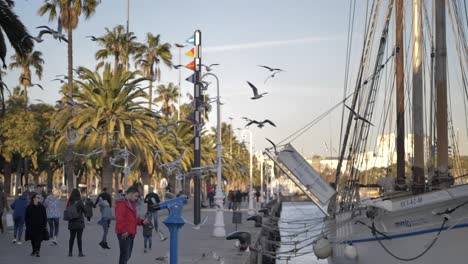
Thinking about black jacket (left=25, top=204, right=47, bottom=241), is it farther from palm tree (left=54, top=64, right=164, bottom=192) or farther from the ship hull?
palm tree (left=54, top=64, right=164, bottom=192)

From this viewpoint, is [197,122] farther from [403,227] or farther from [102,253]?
[403,227]

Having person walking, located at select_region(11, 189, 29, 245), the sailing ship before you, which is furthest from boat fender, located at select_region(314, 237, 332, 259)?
person walking, located at select_region(11, 189, 29, 245)

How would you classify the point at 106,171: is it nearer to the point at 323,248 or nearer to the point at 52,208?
the point at 52,208

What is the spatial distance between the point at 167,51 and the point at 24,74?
15679mm

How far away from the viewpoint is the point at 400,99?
16.9m

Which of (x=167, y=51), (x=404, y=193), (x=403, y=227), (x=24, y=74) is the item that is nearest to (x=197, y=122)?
(x=404, y=193)

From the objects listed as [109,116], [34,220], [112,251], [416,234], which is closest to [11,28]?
[34,220]

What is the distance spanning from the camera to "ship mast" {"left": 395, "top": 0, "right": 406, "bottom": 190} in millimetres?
16281

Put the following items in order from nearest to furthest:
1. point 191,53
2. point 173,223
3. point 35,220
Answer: point 173,223, point 35,220, point 191,53

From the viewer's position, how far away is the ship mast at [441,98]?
12.3 meters

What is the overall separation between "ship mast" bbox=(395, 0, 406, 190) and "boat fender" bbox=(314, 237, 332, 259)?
2034 mm

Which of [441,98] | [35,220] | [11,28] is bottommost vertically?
[35,220]

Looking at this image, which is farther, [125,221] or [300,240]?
[300,240]

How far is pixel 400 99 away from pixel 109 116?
28172 mm
